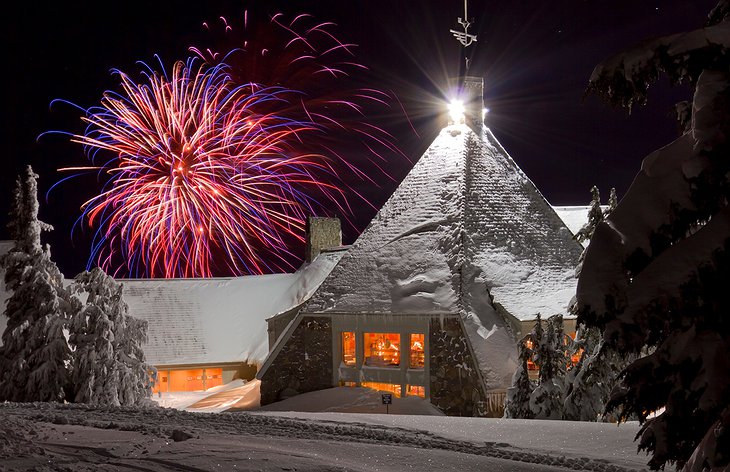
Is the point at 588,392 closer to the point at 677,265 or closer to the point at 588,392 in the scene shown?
the point at 588,392

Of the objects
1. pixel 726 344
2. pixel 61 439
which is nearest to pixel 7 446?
pixel 61 439

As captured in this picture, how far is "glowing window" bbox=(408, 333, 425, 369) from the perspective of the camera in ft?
77.3

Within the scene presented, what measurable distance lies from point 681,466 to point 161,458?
18.8 feet

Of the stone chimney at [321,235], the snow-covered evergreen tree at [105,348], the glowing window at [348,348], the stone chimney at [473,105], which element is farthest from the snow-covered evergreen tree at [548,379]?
the stone chimney at [321,235]

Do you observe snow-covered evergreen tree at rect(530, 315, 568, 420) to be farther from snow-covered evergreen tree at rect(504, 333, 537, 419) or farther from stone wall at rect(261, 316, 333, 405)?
Result: stone wall at rect(261, 316, 333, 405)

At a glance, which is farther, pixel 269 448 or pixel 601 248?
pixel 269 448

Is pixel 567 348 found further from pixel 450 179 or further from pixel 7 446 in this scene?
pixel 7 446

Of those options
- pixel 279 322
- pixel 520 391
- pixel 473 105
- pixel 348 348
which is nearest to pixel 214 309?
pixel 279 322

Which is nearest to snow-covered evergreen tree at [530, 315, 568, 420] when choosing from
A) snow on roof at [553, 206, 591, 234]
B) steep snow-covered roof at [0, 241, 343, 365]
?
snow on roof at [553, 206, 591, 234]

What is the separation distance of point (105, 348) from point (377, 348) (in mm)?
9462

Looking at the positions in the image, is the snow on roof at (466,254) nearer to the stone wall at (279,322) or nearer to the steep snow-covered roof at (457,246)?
the steep snow-covered roof at (457,246)

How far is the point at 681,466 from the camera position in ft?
20.7

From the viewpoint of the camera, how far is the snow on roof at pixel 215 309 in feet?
125

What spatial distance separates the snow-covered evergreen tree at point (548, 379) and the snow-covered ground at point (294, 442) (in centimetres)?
445
